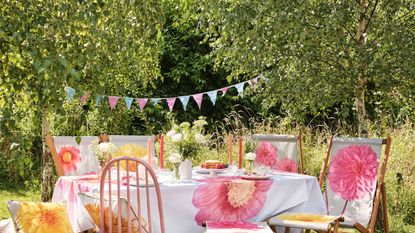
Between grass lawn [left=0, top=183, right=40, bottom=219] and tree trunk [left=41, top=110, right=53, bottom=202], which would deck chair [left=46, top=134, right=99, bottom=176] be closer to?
tree trunk [left=41, top=110, right=53, bottom=202]

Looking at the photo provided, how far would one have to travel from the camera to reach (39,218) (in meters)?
3.27

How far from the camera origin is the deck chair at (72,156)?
14.2 feet

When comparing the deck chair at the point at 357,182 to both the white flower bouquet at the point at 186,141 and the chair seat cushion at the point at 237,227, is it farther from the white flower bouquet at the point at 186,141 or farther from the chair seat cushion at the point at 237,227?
the white flower bouquet at the point at 186,141

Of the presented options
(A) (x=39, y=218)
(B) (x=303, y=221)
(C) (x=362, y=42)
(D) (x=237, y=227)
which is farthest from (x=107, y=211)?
(C) (x=362, y=42)

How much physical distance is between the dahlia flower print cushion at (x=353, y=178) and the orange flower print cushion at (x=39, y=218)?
2107 mm

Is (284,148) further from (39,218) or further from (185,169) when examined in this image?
(39,218)

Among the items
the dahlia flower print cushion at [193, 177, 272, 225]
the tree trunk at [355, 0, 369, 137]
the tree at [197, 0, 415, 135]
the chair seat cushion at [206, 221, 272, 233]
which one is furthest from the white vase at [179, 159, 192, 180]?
the tree trunk at [355, 0, 369, 137]

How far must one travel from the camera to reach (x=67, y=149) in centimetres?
437

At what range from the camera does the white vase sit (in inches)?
152

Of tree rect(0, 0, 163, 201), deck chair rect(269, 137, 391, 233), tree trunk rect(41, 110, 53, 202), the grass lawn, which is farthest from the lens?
the grass lawn

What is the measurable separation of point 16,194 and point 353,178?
4457 millimetres

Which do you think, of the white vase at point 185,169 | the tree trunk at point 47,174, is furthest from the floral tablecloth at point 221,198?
the tree trunk at point 47,174

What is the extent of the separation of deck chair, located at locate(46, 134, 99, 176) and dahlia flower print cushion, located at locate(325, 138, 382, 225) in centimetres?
192

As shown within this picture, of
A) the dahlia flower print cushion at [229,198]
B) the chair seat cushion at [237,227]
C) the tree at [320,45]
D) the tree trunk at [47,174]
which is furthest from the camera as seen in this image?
the tree trunk at [47,174]
